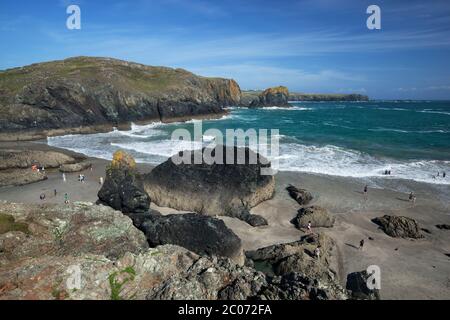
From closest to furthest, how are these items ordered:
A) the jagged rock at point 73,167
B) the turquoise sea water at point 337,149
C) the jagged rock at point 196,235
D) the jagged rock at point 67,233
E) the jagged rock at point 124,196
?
1. the jagged rock at point 67,233
2. the jagged rock at point 196,235
3. the jagged rock at point 124,196
4. the jagged rock at point 73,167
5. the turquoise sea water at point 337,149

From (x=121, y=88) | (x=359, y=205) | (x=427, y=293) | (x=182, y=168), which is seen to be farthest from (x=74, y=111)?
(x=427, y=293)

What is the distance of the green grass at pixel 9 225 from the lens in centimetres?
1162

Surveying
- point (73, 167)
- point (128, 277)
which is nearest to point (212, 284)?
point (128, 277)

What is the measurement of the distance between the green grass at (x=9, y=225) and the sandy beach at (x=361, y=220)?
11.9 m

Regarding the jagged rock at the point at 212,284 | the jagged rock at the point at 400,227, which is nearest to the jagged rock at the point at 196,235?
the jagged rock at the point at 212,284

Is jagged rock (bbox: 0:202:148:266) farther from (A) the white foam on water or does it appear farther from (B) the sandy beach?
(A) the white foam on water

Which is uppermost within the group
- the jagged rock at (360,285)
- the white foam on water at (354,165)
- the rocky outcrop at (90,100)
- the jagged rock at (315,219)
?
the rocky outcrop at (90,100)

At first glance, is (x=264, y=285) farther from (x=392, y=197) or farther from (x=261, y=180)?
(x=392, y=197)

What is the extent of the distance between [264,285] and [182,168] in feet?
56.5

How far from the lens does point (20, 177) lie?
32.4 m

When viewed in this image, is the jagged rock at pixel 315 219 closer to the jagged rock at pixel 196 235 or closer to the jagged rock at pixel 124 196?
the jagged rock at pixel 196 235

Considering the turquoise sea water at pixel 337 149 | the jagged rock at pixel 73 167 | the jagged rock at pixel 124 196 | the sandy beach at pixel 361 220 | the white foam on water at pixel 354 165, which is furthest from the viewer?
the turquoise sea water at pixel 337 149

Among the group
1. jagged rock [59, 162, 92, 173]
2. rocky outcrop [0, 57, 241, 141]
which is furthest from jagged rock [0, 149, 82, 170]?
rocky outcrop [0, 57, 241, 141]
